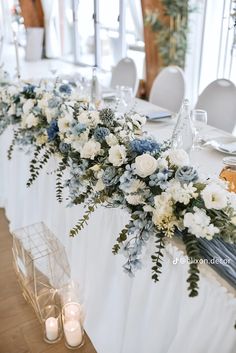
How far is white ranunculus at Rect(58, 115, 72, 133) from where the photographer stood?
1445 millimetres

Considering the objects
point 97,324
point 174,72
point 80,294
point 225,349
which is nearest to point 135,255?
point 225,349

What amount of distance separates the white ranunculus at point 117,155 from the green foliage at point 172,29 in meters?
3.60

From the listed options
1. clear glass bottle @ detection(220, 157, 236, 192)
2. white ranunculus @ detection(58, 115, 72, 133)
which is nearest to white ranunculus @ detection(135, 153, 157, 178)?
clear glass bottle @ detection(220, 157, 236, 192)

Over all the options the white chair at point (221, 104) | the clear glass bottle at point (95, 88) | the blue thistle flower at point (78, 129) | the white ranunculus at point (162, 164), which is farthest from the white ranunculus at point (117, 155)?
the white chair at point (221, 104)

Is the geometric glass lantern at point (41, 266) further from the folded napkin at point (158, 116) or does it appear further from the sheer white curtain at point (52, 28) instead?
the sheer white curtain at point (52, 28)

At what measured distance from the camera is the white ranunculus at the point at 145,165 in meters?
1.01

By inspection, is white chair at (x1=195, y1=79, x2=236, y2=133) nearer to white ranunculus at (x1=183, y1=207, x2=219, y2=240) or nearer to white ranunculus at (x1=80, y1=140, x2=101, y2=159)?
white ranunculus at (x1=80, y1=140, x2=101, y2=159)

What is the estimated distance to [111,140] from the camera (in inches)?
48.4

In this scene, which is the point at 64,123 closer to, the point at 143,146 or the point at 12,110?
the point at 143,146

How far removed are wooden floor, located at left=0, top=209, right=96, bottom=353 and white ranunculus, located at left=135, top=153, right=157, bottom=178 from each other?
101cm

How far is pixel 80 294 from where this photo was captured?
168cm

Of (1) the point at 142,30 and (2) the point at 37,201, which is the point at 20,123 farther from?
(1) the point at 142,30

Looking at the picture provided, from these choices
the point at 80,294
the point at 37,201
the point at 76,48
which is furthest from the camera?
the point at 76,48

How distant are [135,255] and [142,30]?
466 centimetres
